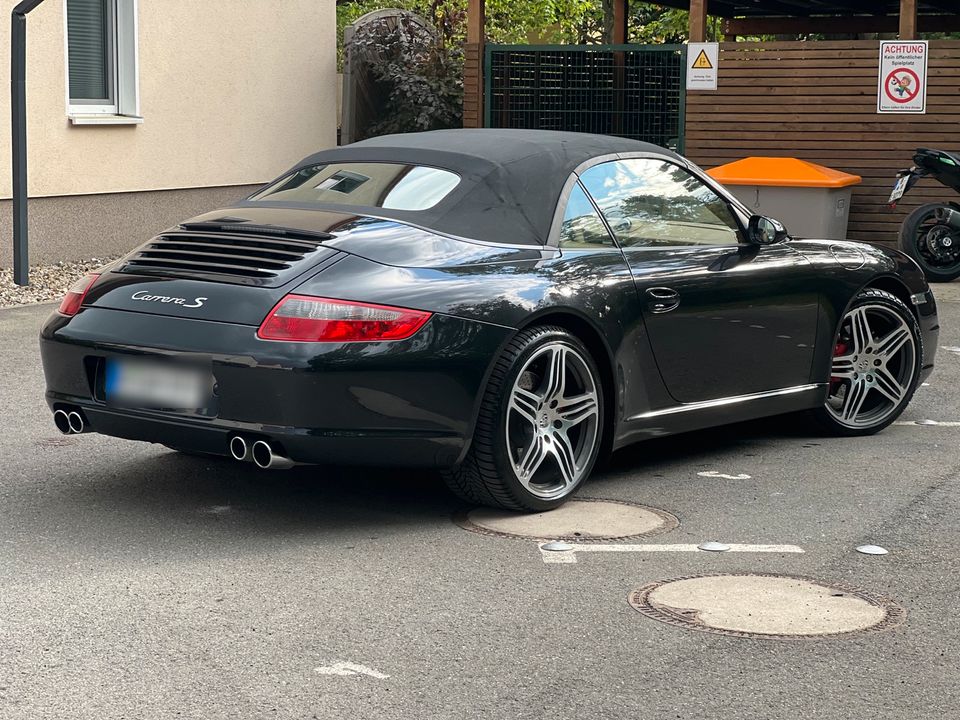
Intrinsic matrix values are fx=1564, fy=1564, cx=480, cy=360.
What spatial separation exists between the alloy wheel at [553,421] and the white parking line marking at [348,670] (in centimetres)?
158

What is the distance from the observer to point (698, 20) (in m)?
15.4

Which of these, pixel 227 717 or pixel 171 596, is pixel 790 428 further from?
pixel 227 717

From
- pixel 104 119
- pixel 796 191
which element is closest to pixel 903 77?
pixel 796 191

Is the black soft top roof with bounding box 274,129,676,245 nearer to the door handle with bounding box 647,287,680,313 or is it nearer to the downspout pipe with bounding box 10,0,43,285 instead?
the door handle with bounding box 647,287,680,313

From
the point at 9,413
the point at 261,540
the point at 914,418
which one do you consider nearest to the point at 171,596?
the point at 261,540

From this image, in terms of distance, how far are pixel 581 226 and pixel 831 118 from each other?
9448 millimetres

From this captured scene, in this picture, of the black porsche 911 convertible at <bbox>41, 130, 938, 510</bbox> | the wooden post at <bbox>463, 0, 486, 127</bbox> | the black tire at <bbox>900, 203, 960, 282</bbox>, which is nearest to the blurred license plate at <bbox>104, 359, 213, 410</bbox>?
the black porsche 911 convertible at <bbox>41, 130, 938, 510</bbox>

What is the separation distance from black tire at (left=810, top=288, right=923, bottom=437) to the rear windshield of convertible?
7.00 ft

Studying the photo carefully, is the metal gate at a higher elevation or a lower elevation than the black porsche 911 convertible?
higher

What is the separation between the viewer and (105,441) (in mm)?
6855

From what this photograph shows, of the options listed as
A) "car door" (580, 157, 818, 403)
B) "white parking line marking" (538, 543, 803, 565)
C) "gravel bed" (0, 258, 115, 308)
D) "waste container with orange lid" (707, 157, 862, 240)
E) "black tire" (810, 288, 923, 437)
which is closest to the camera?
"white parking line marking" (538, 543, 803, 565)

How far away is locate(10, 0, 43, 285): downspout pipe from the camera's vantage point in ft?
37.8

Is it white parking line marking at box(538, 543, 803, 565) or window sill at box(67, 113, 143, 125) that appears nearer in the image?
white parking line marking at box(538, 543, 803, 565)

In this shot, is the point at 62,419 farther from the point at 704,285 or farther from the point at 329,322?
the point at 704,285
